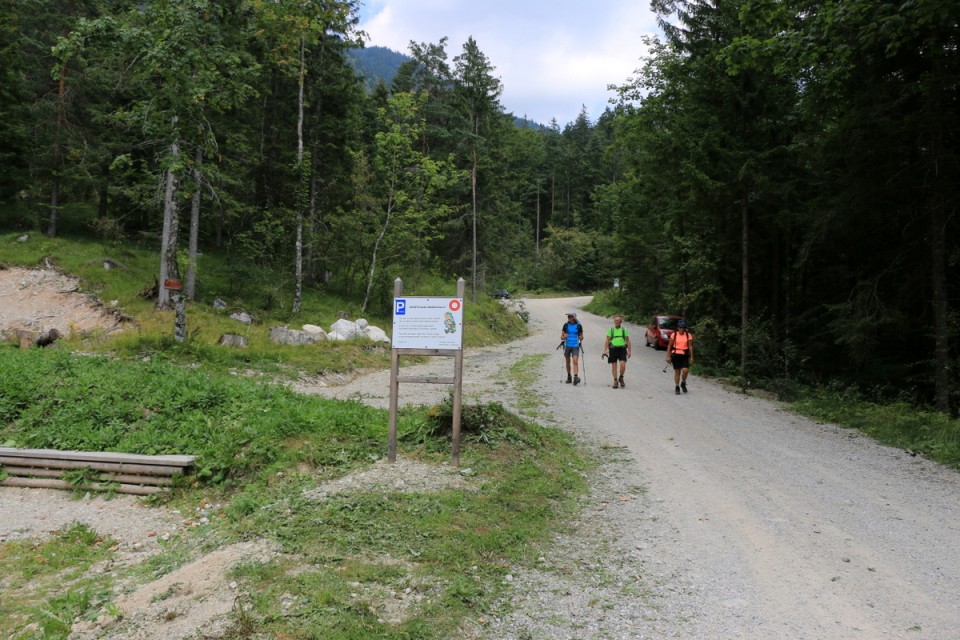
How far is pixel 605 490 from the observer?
21.3 ft

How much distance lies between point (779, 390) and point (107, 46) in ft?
61.3

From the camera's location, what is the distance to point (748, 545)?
4.84 meters

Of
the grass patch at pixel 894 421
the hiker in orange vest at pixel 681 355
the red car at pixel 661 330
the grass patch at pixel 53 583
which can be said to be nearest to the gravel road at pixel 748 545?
the grass patch at pixel 894 421

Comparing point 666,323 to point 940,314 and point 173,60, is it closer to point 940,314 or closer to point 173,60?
point 940,314

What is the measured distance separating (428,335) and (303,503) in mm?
2356

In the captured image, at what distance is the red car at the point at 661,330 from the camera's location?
2514 centimetres

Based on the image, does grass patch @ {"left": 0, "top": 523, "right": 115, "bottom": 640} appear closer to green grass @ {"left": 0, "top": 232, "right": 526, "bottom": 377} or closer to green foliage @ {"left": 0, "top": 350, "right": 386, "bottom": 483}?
green foliage @ {"left": 0, "top": 350, "right": 386, "bottom": 483}

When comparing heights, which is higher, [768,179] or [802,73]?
[802,73]

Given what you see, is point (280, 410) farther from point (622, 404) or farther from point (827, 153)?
point (827, 153)

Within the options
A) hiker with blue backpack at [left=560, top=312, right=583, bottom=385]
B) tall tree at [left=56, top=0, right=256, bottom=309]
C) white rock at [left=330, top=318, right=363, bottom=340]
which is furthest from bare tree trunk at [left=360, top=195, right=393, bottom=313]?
hiker with blue backpack at [left=560, top=312, right=583, bottom=385]

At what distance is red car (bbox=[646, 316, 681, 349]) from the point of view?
25141 millimetres

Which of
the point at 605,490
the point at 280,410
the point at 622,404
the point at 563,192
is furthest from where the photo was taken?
the point at 563,192

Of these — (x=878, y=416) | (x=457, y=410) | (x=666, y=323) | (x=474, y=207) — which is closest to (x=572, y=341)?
(x=878, y=416)

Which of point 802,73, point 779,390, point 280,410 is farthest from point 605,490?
point 802,73
